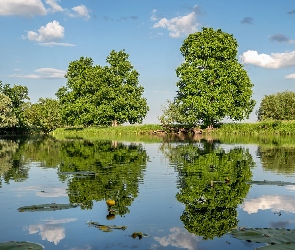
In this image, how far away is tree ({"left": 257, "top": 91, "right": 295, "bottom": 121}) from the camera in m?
139

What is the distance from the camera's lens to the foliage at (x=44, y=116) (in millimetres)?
125375

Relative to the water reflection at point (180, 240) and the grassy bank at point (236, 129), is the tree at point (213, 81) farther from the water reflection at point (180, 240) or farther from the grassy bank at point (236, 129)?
Answer: the water reflection at point (180, 240)

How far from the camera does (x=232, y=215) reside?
46.3 feet

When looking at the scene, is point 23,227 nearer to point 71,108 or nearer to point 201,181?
point 201,181

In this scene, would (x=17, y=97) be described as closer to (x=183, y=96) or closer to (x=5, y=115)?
(x=5, y=115)

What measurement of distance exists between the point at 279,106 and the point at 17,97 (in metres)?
89.9

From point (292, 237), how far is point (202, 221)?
128 inches

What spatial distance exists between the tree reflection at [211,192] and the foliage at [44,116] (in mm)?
99561

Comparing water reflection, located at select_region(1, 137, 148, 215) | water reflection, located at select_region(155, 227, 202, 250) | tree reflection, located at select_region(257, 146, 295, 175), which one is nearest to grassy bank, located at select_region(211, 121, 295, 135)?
tree reflection, located at select_region(257, 146, 295, 175)

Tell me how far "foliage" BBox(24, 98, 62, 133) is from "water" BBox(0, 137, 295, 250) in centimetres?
9971

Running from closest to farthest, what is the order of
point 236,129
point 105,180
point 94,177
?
1. point 105,180
2. point 94,177
3. point 236,129

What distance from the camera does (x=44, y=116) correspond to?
420 ft

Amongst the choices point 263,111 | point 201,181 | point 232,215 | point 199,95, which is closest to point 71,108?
point 199,95

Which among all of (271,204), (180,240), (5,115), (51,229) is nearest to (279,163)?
(271,204)
